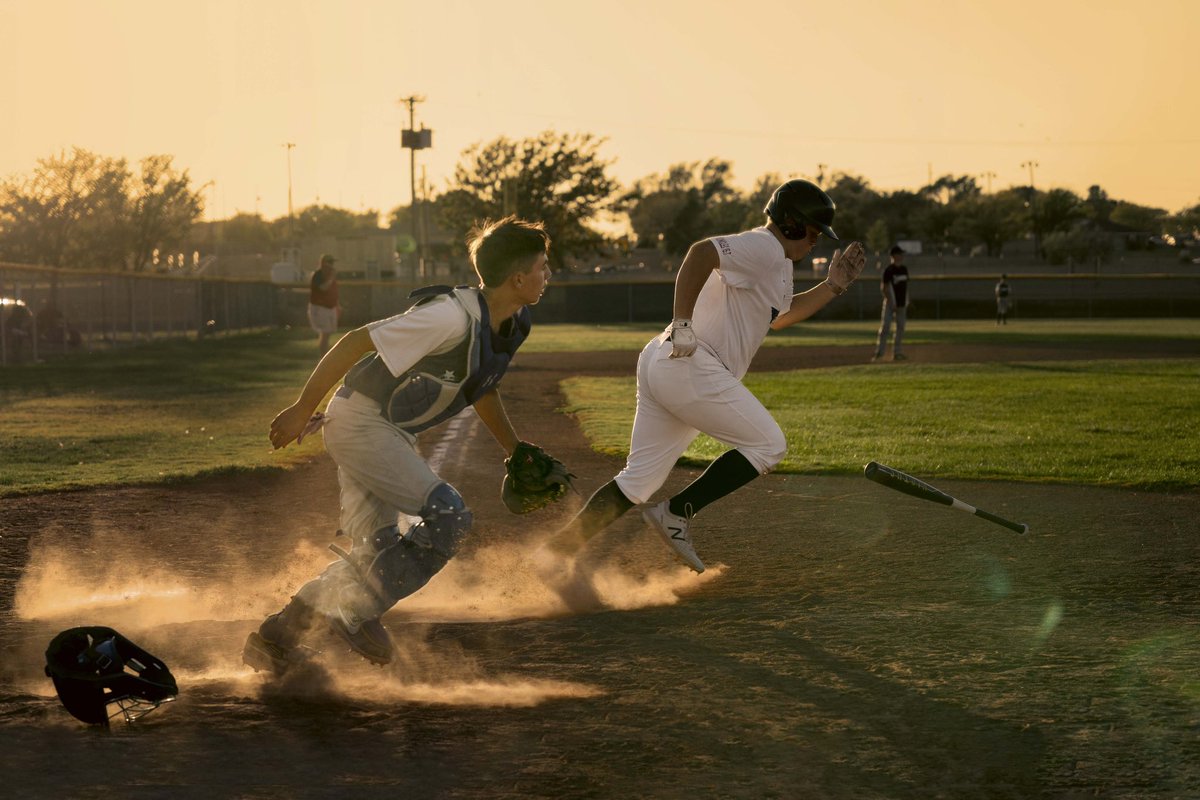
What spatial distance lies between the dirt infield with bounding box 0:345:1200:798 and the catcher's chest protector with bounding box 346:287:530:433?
95 cm

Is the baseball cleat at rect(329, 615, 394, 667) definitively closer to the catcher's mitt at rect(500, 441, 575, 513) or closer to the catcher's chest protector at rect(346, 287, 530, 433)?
the catcher's chest protector at rect(346, 287, 530, 433)

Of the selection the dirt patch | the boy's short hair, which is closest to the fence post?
the dirt patch

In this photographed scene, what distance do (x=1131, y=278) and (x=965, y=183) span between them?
9120 cm

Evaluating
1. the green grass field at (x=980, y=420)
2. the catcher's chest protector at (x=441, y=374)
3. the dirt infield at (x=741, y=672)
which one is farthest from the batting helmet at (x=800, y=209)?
the green grass field at (x=980, y=420)

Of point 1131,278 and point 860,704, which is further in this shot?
point 1131,278

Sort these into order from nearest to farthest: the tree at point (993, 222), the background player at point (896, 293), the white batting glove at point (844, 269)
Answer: the white batting glove at point (844, 269) → the background player at point (896, 293) → the tree at point (993, 222)

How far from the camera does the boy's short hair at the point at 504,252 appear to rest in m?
5.02

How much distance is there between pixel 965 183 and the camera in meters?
150

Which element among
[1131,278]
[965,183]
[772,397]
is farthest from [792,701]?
[965,183]

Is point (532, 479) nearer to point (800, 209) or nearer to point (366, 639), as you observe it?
point (366, 639)

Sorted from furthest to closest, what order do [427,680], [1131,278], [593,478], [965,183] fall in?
1. [965,183]
2. [1131,278]
3. [593,478]
4. [427,680]

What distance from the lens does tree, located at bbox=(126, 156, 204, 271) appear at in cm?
7650

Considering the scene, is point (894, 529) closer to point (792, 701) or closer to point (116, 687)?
point (792, 701)

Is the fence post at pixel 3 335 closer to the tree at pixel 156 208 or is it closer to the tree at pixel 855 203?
the tree at pixel 156 208
